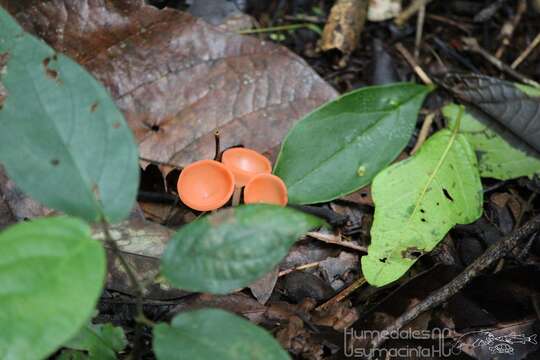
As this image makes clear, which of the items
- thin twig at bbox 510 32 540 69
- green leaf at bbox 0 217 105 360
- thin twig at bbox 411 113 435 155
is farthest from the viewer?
thin twig at bbox 510 32 540 69

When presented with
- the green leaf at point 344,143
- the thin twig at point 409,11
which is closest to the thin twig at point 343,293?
the green leaf at point 344,143

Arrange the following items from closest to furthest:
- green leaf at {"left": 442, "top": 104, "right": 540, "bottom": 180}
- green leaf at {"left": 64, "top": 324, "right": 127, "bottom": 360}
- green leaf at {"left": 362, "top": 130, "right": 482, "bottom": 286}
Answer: green leaf at {"left": 64, "top": 324, "right": 127, "bottom": 360}
green leaf at {"left": 362, "top": 130, "right": 482, "bottom": 286}
green leaf at {"left": 442, "top": 104, "right": 540, "bottom": 180}

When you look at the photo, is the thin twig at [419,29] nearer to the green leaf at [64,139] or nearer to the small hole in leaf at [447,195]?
the small hole in leaf at [447,195]

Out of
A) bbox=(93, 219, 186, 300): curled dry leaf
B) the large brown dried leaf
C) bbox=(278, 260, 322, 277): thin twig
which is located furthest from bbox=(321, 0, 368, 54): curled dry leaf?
bbox=(93, 219, 186, 300): curled dry leaf

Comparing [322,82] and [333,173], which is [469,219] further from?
[322,82]
